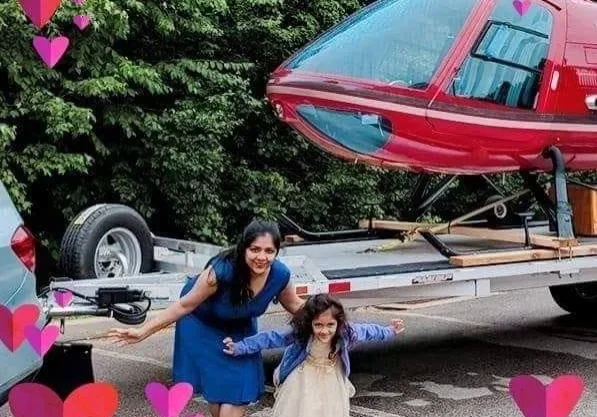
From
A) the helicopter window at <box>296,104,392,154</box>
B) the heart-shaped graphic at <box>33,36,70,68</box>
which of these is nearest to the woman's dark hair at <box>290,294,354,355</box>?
the helicopter window at <box>296,104,392,154</box>

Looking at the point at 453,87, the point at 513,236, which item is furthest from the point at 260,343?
the point at 513,236

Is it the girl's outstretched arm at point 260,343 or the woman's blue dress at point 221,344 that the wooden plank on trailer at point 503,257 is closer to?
the woman's blue dress at point 221,344

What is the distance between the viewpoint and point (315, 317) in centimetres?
425

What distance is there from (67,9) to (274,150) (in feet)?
12.5

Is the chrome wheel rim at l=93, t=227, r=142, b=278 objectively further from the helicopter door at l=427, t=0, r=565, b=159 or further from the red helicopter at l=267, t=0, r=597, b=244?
the helicopter door at l=427, t=0, r=565, b=159

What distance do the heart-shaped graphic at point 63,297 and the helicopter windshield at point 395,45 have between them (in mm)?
2681

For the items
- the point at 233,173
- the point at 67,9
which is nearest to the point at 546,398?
the point at 67,9

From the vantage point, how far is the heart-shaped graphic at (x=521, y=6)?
7379 mm

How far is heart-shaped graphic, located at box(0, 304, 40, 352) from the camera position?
4.10m

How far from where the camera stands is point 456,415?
6.05 meters

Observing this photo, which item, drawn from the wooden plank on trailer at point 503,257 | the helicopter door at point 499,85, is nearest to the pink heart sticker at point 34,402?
the wooden plank on trailer at point 503,257

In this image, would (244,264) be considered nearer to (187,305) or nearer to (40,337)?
(187,305)

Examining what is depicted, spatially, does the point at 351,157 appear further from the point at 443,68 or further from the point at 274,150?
the point at 274,150

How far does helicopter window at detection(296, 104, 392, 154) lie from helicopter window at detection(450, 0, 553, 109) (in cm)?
60
